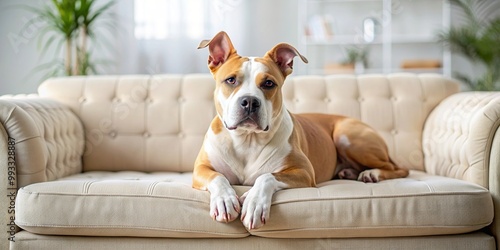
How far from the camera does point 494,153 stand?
215cm

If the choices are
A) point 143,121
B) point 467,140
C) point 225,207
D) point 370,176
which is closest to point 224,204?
point 225,207

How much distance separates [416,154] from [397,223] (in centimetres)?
100

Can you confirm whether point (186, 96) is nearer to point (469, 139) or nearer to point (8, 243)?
point (8, 243)

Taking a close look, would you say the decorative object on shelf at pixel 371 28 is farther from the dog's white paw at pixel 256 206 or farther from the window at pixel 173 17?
the dog's white paw at pixel 256 206

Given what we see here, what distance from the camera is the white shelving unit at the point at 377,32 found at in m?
5.16

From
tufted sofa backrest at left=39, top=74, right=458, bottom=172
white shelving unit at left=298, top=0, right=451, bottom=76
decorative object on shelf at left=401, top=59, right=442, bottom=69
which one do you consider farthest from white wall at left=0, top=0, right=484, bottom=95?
tufted sofa backrest at left=39, top=74, right=458, bottom=172

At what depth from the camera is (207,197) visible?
2018 mm

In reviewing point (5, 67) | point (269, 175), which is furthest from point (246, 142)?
point (5, 67)

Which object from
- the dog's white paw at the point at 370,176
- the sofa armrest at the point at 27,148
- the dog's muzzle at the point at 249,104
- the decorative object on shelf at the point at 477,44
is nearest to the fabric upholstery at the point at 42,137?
the sofa armrest at the point at 27,148

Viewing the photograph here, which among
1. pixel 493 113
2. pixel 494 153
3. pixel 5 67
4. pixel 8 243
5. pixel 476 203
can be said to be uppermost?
pixel 5 67

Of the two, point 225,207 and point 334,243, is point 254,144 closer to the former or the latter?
point 225,207

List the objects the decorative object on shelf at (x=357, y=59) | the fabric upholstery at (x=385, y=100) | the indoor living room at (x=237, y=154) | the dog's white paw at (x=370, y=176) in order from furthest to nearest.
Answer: the decorative object on shelf at (x=357, y=59) < the fabric upholstery at (x=385, y=100) < the dog's white paw at (x=370, y=176) < the indoor living room at (x=237, y=154)

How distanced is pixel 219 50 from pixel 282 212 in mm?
728

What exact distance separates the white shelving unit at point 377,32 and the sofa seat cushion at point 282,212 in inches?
127
